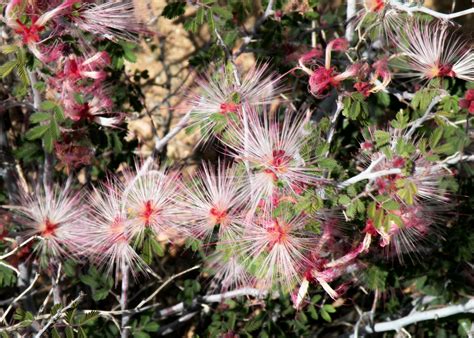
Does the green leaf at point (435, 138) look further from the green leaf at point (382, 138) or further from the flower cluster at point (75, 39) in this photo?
the flower cluster at point (75, 39)

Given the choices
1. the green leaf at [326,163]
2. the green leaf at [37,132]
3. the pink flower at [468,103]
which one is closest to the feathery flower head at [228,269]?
the green leaf at [326,163]

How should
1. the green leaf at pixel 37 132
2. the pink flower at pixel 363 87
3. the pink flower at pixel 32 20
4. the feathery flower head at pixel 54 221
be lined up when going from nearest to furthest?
the pink flower at pixel 32 20 → the pink flower at pixel 363 87 → the green leaf at pixel 37 132 → the feathery flower head at pixel 54 221

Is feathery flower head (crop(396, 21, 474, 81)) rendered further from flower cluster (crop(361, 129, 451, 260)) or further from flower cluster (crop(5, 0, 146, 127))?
flower cluster (crop(5, 0, 146, 127))

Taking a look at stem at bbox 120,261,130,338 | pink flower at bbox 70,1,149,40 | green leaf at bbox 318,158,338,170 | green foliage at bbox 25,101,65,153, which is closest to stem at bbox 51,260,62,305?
stem at bbox 120,261,130,338

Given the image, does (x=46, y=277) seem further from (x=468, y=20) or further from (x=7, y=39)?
(x=468, y=20)

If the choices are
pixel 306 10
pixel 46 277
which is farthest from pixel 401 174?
pixel 46 277

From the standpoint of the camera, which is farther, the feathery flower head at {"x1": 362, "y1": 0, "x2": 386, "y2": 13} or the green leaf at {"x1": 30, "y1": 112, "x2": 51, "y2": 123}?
the green leaf at {"x1": 30, "y1": 112, "x2": 51, "y2": 123}

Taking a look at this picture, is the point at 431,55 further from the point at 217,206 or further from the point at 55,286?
the point at 55,286
